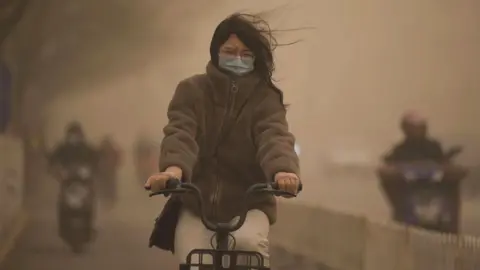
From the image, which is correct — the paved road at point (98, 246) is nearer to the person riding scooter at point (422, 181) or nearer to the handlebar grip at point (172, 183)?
the person riding scooter at point (422, 181)

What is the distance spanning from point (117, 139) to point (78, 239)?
366mm

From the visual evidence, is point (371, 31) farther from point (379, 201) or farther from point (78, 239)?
point (78, 239)

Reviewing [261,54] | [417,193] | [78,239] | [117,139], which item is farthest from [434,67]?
[78,239]

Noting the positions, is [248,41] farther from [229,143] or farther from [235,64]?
[229,143]

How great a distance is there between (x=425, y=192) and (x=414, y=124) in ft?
0.78

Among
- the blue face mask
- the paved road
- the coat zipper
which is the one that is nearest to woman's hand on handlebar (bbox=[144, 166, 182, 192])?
the coat zipper

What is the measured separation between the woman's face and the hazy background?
623mm

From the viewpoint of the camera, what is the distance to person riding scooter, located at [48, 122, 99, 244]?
8.04 feet

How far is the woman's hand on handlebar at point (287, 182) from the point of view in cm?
155

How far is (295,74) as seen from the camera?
249 cm

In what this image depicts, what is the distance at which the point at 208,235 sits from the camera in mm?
1698

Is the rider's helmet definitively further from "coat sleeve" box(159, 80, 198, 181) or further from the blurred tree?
the blurred tree

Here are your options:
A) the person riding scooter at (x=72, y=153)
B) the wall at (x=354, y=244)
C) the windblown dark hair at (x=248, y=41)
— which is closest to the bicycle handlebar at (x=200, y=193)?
the windblown dark hair at (x=248, y=41)

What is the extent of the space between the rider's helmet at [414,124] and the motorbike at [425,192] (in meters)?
0.10
